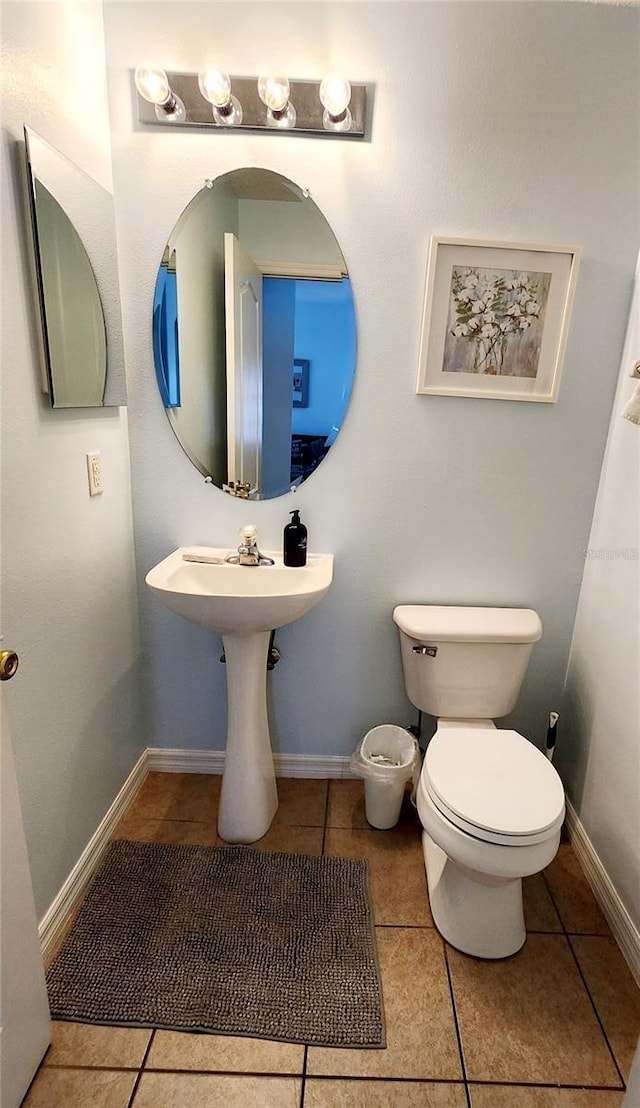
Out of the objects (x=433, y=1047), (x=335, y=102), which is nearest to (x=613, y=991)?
(x=433, y=1047)

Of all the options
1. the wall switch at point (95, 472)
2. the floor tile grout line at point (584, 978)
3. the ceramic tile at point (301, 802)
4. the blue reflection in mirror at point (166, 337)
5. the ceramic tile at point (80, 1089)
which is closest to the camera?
the ceramic tile at point (80, 1089)

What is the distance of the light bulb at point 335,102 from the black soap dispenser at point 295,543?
1050mm

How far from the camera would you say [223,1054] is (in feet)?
3.82

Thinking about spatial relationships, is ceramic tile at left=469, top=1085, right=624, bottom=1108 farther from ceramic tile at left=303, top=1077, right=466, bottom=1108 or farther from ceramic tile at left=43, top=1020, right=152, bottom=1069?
ceramic tile at left=43, top=1020, right=152, bottom=1069

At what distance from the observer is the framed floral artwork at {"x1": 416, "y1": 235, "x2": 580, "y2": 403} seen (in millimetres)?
1520

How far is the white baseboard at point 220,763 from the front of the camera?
78.5 inches

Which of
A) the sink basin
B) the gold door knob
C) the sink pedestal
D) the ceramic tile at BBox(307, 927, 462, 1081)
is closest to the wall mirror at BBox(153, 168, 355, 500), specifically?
the sink basin

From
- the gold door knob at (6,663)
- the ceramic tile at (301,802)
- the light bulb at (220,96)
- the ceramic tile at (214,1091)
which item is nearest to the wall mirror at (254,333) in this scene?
the light bulb at (220,96)

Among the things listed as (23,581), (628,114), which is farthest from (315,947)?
(628,114)

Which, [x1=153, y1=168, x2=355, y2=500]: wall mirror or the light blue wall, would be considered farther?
[x1=153, y1=168, x2=355, y2=500]: wall mirror

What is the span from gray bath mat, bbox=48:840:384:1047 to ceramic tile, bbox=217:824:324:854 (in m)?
0.03

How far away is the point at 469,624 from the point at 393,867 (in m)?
0.78

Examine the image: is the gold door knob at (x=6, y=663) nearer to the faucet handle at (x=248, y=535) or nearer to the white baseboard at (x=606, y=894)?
the faucet handle at (x=248, y=535)

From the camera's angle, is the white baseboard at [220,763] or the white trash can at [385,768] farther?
the white baseboard at [220,763]
